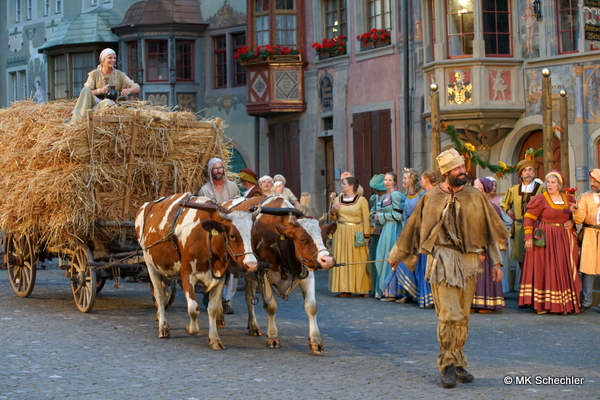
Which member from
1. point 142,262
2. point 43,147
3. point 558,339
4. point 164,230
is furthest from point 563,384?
point 43,147

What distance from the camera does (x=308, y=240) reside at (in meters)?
9.95

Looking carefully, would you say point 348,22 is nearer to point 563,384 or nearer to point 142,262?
point 142,262

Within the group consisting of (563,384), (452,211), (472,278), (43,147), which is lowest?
(563,384)

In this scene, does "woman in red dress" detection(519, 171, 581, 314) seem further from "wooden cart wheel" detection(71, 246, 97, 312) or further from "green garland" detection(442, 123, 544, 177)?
"wooden cart wheel" detection(71, 246, 97, 312)

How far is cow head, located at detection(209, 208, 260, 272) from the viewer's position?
10016mm

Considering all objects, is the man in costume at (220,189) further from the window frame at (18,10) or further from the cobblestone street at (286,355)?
the window frame at (18,10)

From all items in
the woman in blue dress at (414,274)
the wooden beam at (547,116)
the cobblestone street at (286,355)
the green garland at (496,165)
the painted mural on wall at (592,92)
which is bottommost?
the cobblestone street at (286,355)

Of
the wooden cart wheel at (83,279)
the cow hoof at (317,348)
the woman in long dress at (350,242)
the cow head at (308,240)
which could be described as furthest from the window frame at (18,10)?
the cow hoof at (317,348)

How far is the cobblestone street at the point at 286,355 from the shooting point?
8.17 m

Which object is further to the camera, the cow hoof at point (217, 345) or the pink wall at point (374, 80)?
the pink wall at point (374, 80)

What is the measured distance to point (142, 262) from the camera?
41.5 ft

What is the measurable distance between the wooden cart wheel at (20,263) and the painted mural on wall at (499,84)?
1113 cm

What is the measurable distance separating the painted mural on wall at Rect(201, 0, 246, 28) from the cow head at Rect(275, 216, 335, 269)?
22762mm

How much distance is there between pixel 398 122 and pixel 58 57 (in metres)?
17.2
